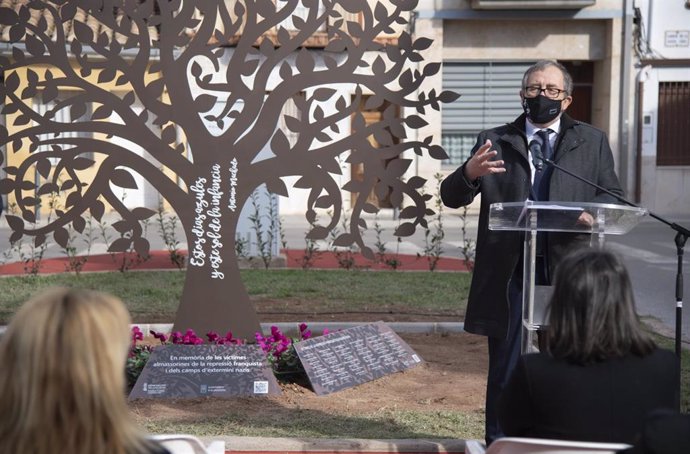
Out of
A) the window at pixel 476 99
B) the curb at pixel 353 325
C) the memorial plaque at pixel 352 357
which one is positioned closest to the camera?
the memorial plaque at pixel 352 357

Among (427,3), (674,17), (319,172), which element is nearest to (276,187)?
(319,172)

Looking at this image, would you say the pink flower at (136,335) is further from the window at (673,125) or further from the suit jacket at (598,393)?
the window at (673,125)

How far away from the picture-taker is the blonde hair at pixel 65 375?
2.32 meters

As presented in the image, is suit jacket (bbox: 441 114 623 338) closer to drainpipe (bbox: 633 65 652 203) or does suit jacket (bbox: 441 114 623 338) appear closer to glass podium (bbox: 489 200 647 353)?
glass podium (bbox: 489 200 647 353)

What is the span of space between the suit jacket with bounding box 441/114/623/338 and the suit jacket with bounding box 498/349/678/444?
68.1 inches

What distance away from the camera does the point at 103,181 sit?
7.49 meters

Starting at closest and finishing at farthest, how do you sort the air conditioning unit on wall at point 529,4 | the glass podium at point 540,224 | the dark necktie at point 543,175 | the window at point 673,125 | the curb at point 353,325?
the glass podium at point 540,224
the dark necktie at point 543,175
the curb at point 353,325
the air conditioning unit on wall at point 529,4
the window at point 673,125

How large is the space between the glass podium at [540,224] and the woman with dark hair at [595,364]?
1.16m

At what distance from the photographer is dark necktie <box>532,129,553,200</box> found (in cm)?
493

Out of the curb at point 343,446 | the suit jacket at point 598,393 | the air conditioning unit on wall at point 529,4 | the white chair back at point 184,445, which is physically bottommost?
the curb at point 343,446

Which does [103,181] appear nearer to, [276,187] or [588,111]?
[276,187]

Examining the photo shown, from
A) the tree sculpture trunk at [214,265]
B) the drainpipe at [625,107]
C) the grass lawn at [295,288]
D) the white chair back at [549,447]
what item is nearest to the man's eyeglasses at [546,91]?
the white chair back at [549,447]

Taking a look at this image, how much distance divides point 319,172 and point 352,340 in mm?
1260

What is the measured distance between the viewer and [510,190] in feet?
16.2
